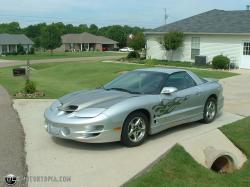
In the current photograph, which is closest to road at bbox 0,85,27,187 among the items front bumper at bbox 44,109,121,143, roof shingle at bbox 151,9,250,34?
front bumper at bbox 44,109,121,143

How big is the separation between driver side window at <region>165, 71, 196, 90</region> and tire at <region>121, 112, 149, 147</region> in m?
1.11

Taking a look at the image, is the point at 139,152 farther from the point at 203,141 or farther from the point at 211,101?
the point at 211,101

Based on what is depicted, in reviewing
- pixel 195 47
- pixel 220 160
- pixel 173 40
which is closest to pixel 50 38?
pixel 173 40

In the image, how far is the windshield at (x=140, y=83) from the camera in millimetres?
7612

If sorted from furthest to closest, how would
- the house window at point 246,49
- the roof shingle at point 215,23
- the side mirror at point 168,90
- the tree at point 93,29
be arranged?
1. the tree at point 93,29
2. the roof shingle at point 215,23
3. the house window at point 246,49
4. the side mirror at point 168,90

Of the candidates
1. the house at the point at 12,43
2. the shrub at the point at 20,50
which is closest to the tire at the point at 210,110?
the shrub at the point at 20,50

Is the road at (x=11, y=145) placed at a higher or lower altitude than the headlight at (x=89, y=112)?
lower

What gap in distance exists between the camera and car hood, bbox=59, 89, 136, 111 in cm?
681

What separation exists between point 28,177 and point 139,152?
6.44 ft

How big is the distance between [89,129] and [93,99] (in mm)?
721

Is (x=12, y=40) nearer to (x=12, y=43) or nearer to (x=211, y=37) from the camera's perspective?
(x=12, y=43)

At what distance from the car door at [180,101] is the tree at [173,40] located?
75.3ft

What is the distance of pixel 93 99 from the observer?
705 cm

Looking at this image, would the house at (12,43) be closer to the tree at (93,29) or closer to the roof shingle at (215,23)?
the tree at (93,29)
